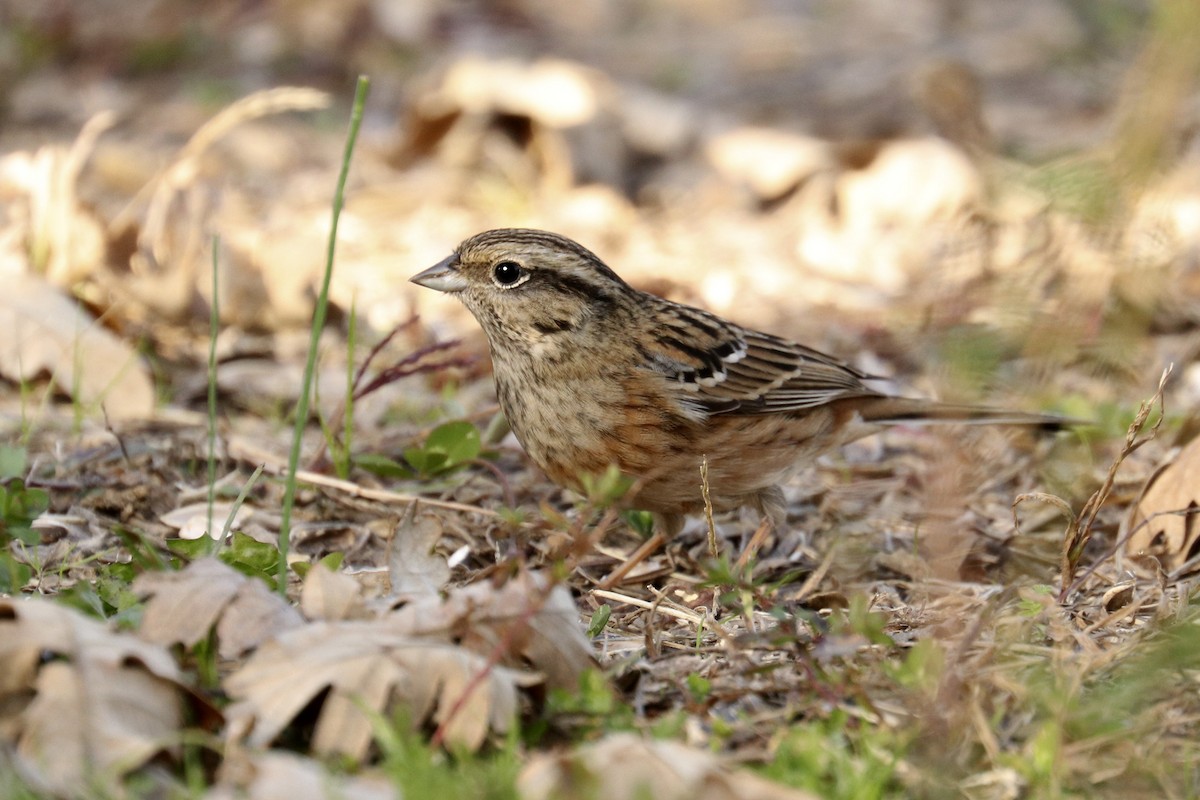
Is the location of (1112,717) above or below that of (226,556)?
above

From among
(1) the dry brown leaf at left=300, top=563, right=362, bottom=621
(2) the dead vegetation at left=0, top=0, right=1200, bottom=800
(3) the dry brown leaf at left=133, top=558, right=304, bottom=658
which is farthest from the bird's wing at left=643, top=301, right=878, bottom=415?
(3) the dry brown leaf at left=133, top=558, right=304, bottom=658

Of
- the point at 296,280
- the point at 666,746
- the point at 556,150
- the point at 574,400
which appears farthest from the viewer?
the point at 556,150

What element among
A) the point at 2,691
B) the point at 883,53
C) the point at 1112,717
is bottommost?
the point at 2,691

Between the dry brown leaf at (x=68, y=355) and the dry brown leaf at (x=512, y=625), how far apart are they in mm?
2825

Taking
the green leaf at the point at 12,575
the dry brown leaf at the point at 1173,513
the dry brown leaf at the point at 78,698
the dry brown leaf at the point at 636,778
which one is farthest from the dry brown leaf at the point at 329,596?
the dry brown leaf at the point at 1173,513

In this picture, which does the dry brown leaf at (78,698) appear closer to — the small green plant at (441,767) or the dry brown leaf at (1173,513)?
the small green plant at (441,767)

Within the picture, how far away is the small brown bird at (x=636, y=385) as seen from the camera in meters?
4.68

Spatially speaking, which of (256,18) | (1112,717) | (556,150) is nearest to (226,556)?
(1112,717)

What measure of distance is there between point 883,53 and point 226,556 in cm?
991

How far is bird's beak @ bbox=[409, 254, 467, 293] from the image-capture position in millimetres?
5004

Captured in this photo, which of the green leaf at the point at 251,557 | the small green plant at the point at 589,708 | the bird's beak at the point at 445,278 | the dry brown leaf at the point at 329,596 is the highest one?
the bird's beak at the point at 445,278

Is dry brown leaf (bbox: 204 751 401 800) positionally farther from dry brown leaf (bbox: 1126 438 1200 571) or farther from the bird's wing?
dry brown leaf (bbox: 1126 438 1200 571)

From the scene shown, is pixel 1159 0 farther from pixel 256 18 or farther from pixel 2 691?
pixel 256 18

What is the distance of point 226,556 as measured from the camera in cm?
384
